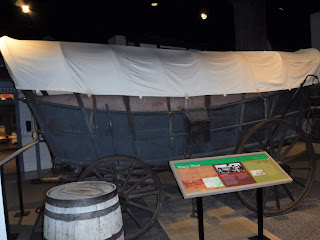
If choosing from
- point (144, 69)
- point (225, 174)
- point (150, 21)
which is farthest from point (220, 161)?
point (150, 21)

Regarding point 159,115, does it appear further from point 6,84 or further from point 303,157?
point 303,157

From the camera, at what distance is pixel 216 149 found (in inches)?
162

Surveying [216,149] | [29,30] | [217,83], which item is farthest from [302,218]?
[29,30]

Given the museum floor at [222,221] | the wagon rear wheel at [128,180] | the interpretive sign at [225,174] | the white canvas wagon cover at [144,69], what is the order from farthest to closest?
the museum floor at [222,221] → the wagon rear wheel at [128,180] → the white canvas wagon cover at [144,69] → the interpretive sign at [225,174]

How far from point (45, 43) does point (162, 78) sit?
1.62 meters

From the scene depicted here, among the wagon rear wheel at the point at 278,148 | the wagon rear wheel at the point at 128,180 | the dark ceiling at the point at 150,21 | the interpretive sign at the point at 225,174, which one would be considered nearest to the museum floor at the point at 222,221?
the wagon rear wheel at the point at 278,148

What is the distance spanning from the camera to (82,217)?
222 centimetres

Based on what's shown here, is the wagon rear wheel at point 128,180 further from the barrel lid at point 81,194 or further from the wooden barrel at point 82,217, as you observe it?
the wooden barrel at point 82,217

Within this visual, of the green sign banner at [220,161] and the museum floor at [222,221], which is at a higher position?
the green sign banner at [220,161]

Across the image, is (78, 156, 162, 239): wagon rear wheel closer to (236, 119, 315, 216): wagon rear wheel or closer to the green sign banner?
the green sign banner

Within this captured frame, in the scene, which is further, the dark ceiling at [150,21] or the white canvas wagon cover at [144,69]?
the dark ceiling at [150,21]

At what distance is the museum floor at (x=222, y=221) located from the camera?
11.7ft

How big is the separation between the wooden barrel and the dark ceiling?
21.0ft

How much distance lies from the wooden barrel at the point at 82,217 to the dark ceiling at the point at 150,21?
21.0ft
